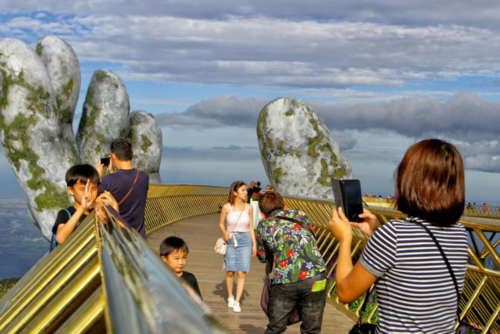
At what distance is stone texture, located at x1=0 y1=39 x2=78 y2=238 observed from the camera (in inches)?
1124

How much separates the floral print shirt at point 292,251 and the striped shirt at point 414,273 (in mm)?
2590

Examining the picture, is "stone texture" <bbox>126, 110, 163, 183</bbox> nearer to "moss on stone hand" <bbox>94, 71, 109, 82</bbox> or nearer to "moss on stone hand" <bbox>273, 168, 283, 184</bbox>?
"moss on stone hand" <bbox>94, 71, 109, 82</bbox>

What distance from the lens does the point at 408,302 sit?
2416 millimetres

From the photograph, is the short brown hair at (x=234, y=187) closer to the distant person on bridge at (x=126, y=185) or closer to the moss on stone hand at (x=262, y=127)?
the distant person on bridge at (x=126, y=185)

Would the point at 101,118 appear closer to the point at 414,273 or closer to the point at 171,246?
the point at 171,246

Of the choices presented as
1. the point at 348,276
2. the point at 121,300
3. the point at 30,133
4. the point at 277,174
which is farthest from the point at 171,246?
the point at 30,133

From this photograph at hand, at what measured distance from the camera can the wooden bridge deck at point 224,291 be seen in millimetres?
7293

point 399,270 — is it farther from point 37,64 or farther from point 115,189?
point 37,64

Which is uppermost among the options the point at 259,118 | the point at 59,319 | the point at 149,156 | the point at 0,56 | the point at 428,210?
the point at 59,319

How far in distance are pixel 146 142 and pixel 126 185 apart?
3001 cm

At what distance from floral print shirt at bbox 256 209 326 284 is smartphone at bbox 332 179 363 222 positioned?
211 cm

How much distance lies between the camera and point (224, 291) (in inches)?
370

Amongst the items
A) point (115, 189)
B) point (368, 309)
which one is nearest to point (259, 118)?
point (368, 309)

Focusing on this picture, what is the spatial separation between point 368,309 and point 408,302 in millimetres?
→ 6596
